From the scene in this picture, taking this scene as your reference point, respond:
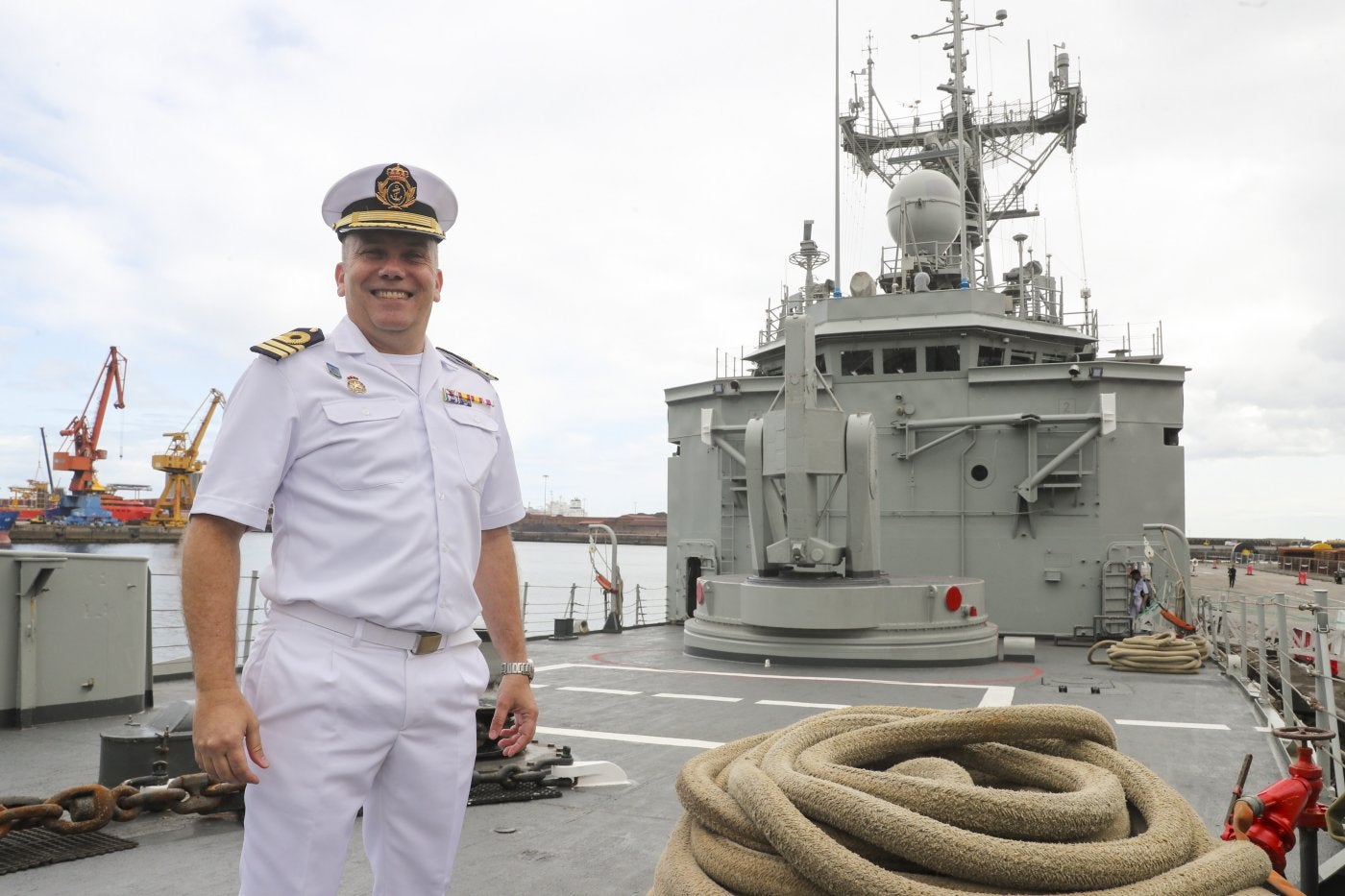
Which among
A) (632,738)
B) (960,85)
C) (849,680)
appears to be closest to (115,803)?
(632,738)

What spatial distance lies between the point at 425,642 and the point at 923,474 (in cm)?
1086

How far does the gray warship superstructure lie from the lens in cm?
849

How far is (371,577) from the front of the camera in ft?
5.12

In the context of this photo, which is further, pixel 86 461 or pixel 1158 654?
pixel 86 461

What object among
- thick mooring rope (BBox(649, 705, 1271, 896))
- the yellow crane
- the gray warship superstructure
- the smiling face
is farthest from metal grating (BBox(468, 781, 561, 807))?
the yellow crane

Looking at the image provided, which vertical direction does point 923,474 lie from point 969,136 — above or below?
below

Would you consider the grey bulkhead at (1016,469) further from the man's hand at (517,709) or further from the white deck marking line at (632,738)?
the man's hand at (517,709)

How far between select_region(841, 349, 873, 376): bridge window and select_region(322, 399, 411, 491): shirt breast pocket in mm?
11454

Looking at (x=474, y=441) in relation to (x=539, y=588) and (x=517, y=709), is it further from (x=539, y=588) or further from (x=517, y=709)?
(x=539, y=588)

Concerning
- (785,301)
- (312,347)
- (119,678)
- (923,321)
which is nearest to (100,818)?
(312,347)

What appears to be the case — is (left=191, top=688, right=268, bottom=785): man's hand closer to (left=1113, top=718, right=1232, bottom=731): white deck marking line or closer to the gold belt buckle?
the gold belt buckle

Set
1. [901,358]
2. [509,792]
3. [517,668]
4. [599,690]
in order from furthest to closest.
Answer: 1. [901,358]
2. [599,690]
3. [509,792]
4. [517,668]

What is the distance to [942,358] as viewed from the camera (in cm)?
1273

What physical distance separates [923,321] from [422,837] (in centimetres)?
1151
